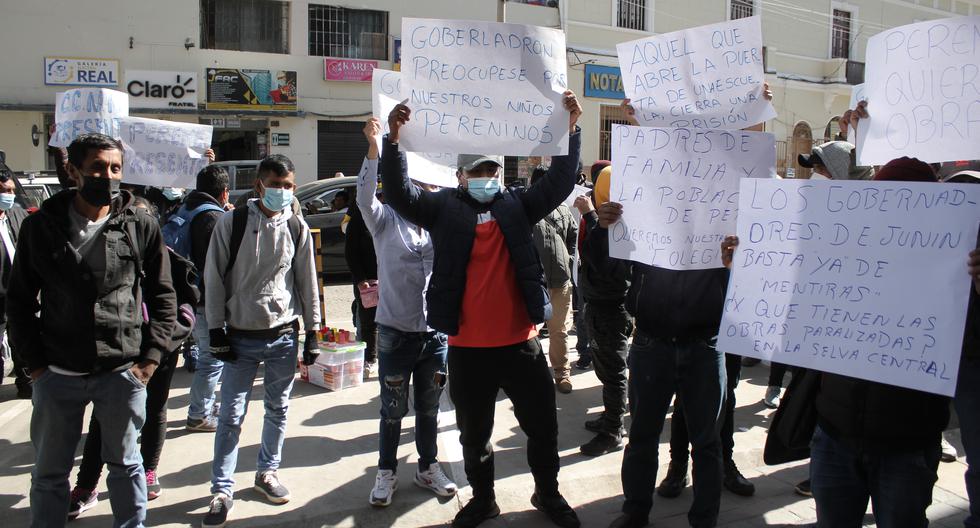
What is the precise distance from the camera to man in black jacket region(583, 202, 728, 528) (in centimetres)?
345

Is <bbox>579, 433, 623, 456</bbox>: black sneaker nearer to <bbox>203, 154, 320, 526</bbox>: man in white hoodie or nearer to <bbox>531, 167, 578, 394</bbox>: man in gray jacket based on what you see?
<bbox>531, 167, 578, 394</bbox>: man in gray jacket

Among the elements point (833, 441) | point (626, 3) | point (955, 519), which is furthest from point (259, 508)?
point (626, 3)

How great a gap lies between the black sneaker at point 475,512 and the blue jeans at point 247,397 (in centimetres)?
112

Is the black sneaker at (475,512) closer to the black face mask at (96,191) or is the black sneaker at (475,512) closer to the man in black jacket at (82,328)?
the man in black jacket at (82,328)

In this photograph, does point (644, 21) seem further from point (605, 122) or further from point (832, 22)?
point (832, 22)

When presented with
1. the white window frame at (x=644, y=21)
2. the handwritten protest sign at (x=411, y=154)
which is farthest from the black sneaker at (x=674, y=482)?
the white window frame at (x=644, y=21)

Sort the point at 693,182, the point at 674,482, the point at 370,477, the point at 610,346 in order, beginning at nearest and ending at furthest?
the point at 693,182
the point at 674,482
the point at 370,477
the point at 610,346

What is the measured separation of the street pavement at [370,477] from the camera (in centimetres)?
387

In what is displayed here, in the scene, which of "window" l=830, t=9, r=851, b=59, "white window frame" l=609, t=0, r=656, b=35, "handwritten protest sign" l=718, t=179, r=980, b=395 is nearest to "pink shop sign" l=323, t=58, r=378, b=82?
"white window frame" l=609, t=0, r=656, b=35

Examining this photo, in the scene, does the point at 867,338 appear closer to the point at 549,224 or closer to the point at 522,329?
the point at 522,329

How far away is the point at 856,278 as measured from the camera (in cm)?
254

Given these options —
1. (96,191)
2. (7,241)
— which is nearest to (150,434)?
(96,191)

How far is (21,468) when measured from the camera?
441 centimetres

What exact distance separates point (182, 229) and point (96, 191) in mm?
1988
